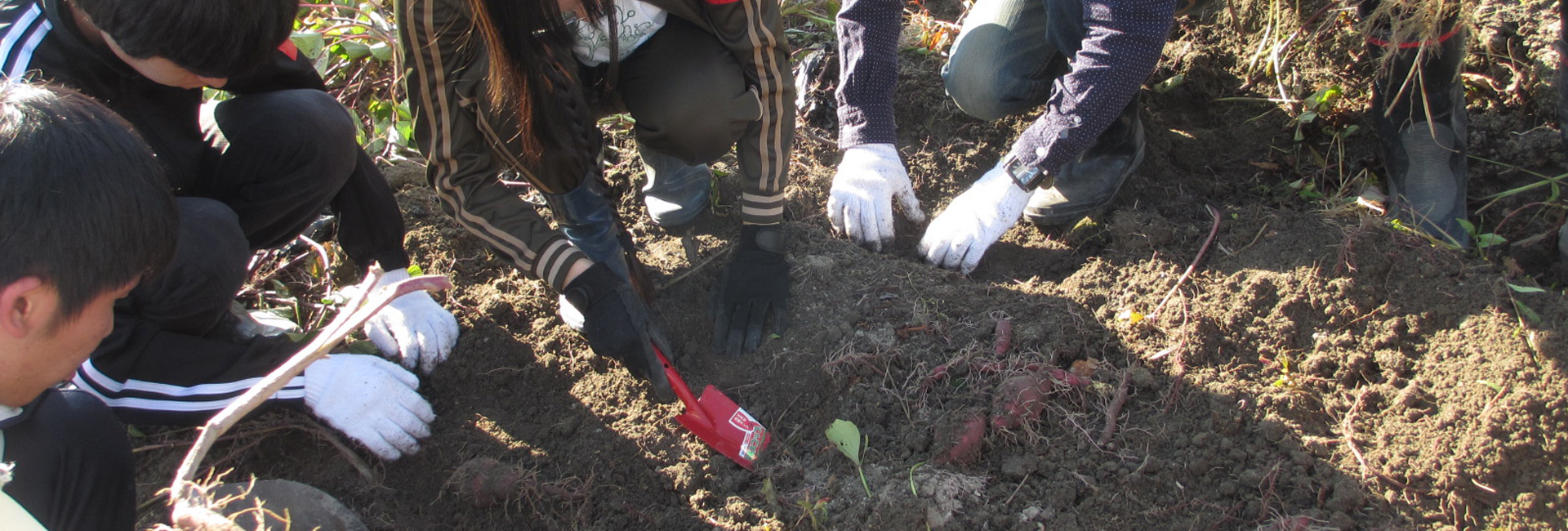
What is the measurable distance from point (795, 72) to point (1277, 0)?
1192 mm

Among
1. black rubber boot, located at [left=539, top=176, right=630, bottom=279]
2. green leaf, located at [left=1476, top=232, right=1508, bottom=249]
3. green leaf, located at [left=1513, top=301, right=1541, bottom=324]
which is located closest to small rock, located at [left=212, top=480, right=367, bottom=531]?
black rubber boot, located at [left=539, top=176, right=630, bottom=279]

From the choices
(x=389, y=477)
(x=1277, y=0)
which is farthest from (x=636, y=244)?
(x=1277, y=0)

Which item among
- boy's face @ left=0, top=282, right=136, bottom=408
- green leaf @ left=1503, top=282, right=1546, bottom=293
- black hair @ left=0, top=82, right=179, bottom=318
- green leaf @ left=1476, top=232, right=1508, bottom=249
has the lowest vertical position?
green leaf @ left=1476, top=232, right=1508, bottom=249

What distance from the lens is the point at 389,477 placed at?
166 cm

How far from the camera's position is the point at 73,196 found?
98 cm

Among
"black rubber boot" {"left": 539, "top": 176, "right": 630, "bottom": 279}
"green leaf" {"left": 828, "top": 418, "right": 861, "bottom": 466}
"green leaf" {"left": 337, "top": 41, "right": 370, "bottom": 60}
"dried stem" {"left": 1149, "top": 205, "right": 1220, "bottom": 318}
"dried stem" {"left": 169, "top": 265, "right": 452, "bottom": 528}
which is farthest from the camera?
"green leaf" {"left": 337, "top": 41, "right": 370, "bottom": 60}

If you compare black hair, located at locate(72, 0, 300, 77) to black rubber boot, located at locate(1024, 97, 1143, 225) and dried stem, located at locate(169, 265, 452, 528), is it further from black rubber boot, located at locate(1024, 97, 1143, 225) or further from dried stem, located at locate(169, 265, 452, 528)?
black rubber boot, located at locate(1024, 97, 1143, 225)

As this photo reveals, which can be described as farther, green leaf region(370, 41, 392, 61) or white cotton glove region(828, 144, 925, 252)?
green leaf region(370, 41, 392, 61)

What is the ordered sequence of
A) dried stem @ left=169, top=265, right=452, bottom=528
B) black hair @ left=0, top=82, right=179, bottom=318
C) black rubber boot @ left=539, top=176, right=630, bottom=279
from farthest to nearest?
black rubber boot @ left=539, top=176, right=630, bottom=279
black hair @ left=0, top=82, right=179, bottom=318
dried stem @ left=169, top=265, right=452, bottom=528

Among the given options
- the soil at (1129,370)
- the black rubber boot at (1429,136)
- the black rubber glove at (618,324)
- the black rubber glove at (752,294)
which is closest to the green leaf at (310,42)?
the soil at (1129,370)

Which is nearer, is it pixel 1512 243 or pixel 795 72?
pixel 1512 243

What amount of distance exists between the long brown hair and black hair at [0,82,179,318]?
51 centimetres

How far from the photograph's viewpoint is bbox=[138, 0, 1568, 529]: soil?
4.88 feet

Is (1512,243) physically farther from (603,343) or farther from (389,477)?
(389,477)
